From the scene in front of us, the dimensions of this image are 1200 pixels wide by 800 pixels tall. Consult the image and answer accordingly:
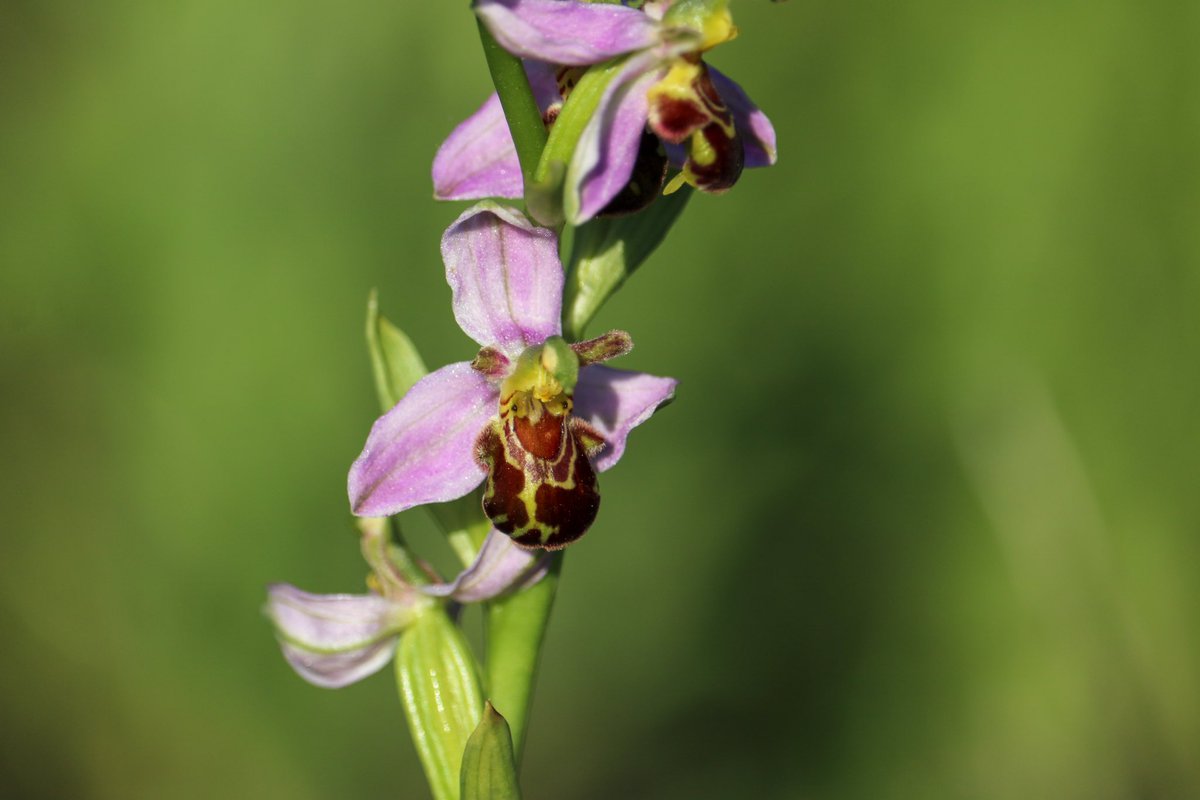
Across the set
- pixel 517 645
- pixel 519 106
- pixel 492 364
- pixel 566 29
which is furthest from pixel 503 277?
pixel 517 645

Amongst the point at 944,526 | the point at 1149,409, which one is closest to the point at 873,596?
the point at 944,526

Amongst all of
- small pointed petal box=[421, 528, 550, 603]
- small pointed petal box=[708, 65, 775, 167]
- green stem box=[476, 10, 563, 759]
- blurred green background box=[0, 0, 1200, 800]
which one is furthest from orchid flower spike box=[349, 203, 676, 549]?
blurred green background box=[0, 0, 1200, 800]

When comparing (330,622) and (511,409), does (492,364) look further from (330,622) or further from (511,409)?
(330,622)

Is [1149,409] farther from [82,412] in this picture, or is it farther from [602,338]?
[82,412]

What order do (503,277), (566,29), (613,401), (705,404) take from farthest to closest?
(705,404) < (613,401) < (503,277) < (566,29)

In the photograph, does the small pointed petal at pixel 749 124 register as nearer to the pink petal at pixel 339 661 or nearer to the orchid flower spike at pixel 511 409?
the orchid flower spike at pixel 511 409

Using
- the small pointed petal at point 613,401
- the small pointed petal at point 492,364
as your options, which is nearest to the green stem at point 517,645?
the small pointed petal at point 613,401
